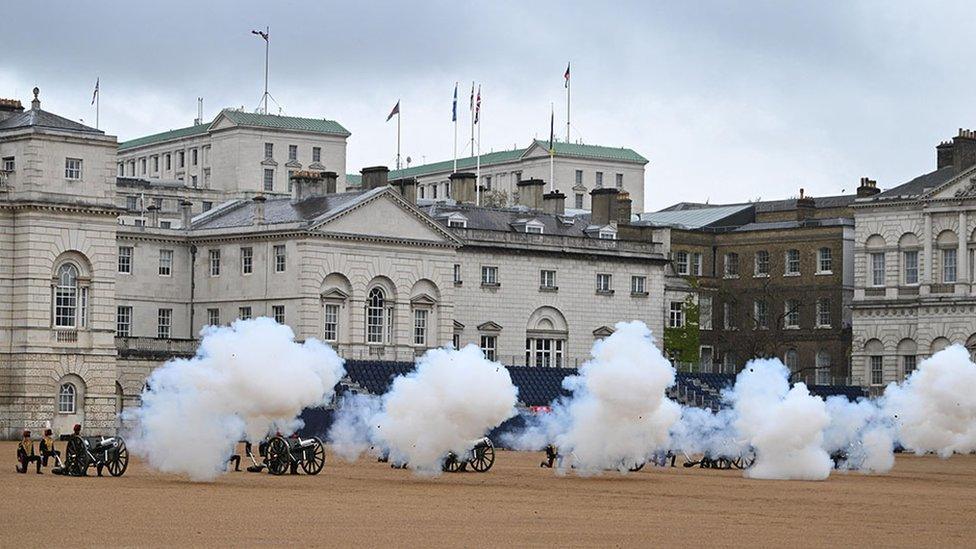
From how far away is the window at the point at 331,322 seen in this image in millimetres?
108625

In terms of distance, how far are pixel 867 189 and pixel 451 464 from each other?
2748 inches

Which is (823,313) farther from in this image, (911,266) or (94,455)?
(94,455)

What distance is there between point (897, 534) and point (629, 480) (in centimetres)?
2184

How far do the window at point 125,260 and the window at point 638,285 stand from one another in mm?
30402

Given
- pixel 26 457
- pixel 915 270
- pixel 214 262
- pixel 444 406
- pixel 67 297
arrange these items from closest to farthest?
pixel 26 457 < pixel 444 406 < pixel 67 297 < pixel 214 262 < pixel 915 270

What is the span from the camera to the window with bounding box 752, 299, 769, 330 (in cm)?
13540

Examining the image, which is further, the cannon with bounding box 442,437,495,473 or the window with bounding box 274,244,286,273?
the window with bounding box 274,244,286,273

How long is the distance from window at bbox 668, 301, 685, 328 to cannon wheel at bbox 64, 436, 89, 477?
2769 inches

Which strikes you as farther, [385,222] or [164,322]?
[164,322]

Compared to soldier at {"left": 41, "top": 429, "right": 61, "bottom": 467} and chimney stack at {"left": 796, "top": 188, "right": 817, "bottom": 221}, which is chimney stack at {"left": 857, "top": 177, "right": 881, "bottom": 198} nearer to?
chimney stack at {"left": 796, "top": 188, "right": 817, "bottom": 221}

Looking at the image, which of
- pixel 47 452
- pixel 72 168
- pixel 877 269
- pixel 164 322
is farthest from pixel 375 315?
pixel 47 452

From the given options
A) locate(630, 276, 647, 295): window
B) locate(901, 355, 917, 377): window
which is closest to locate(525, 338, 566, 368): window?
locate(630, 276, 647, 295): window

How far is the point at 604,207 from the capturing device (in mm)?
131000

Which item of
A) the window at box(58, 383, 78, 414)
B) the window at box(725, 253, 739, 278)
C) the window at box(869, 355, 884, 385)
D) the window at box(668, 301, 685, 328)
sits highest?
the window at box(725, 253, 739, 278)
